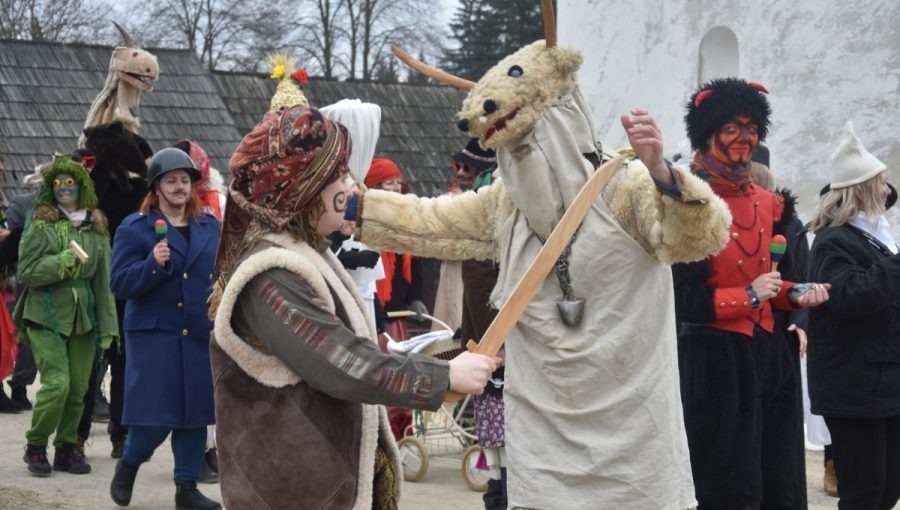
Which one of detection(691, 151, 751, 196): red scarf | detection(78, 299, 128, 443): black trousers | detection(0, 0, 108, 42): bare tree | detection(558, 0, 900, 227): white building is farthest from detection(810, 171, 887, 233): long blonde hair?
detection(0, 0, 108, 42): bare tree

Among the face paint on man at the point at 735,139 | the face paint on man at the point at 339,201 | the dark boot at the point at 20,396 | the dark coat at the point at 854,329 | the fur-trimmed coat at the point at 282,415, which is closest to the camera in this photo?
the fur-trimmed coat at the point at 282,415

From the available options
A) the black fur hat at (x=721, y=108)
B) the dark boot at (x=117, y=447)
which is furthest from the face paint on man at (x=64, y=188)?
the black fur hat at (x=721, y=108)

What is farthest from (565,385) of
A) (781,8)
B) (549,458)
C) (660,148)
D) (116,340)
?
(781,8)

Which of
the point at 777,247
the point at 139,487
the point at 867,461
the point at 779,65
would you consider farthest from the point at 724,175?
the point at 779,65

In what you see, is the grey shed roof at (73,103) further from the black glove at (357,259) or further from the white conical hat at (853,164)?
the white conical hat at (853,164)

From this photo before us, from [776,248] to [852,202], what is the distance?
3.17 feet

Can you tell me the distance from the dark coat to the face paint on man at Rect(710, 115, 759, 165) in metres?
0.96

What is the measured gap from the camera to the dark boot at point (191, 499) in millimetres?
7281

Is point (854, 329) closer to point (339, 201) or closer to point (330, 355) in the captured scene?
point (339, 201)

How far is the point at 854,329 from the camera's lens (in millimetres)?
6488

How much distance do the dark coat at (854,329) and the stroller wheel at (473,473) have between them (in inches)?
92.7

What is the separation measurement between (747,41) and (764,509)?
689 cm

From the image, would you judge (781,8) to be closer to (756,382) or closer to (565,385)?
(756,382)

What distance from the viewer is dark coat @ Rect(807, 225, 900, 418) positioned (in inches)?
248
